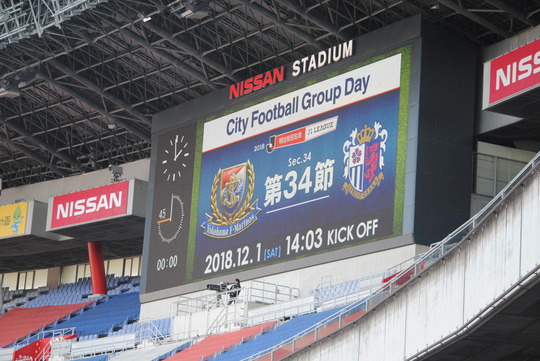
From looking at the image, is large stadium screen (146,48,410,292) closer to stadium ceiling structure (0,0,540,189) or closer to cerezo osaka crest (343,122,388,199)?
cerezo osaka crest (343,122,388,199)

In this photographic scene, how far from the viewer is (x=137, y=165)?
48.8 m

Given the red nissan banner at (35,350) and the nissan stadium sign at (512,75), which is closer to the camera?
the nissan stadium sign at (512,75)

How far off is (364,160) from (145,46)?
10.7 metres

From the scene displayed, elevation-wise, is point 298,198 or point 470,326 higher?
point 298,198

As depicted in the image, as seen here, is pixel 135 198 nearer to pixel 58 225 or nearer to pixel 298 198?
pixel 58 225

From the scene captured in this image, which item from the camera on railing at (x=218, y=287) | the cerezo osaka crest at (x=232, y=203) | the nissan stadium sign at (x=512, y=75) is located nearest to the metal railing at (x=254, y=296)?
the camera on railing at (x=218, y=287)

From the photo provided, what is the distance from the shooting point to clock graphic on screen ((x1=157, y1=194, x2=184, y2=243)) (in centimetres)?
4138

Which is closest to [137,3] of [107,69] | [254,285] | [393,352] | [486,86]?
[107,69]

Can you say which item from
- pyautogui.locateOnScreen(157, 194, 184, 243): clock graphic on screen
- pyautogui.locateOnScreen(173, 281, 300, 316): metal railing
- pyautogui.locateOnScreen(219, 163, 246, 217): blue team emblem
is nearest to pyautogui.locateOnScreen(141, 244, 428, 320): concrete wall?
pyautogui.locateOnScreen(173, 281, 300, 316): metal railing

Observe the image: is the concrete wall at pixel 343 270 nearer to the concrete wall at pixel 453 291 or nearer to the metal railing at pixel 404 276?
the metal railing at pixel 404 276

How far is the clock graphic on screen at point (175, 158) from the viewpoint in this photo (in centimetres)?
4204

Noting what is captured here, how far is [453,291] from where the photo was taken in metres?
20.6

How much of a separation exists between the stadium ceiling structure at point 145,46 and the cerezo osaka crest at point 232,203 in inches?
152

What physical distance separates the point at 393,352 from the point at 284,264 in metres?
13.9
